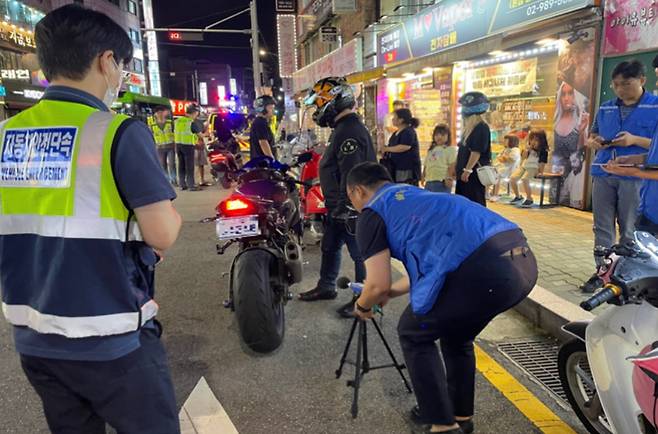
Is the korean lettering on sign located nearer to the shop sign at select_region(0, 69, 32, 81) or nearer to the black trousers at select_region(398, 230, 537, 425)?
the black trousers at select_region(398, 230, 537, 425)

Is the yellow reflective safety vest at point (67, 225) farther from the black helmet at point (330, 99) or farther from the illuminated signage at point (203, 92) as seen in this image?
the illuminated signage at point (203, 92)

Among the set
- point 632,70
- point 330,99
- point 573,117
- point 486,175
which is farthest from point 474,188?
point 573,117

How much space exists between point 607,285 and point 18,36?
27071mm

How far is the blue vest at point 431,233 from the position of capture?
2256 millimetres

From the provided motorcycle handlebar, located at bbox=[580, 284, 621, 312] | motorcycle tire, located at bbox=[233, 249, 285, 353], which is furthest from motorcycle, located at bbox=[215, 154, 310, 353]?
motorcycle handlebar, located at bbox=[580, 284, 621, 312]

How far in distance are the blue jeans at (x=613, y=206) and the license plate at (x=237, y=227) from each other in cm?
308

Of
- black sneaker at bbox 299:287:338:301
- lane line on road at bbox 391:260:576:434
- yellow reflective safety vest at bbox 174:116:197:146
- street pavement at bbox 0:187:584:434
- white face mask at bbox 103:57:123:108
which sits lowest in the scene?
lane line on road at bbox 391:260:576:434

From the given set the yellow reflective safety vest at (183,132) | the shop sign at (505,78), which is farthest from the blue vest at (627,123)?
the yellow reflective safety vest at (183,132)

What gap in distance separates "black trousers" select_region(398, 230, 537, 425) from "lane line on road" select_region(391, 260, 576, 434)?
48cm

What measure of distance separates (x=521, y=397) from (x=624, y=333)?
3.43 feet

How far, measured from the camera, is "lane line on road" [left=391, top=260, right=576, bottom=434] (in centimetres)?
276

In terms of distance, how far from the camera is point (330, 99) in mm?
4480

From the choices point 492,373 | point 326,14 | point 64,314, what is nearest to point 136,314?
point 64,314

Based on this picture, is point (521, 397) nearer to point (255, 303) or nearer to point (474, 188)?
point (255, 303)
